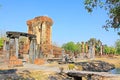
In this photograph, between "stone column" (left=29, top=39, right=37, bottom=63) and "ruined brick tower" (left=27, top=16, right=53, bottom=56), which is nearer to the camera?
"stone column" (left=29, top=39, right=37, bottom=63)

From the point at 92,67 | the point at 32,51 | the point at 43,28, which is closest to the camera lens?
the point at 32,51

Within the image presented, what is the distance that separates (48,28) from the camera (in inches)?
2144

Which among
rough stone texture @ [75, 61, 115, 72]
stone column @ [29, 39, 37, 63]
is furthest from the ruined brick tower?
stone column @ [29, 39, 37, 63]

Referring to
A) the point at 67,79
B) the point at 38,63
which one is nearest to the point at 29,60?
→ the point at 38,63

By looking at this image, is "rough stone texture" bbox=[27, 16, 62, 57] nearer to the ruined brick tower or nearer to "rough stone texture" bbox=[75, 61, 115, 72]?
the ruined brick tower

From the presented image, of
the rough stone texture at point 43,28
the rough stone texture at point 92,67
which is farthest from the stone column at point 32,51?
the rough stone texture at point 43,28

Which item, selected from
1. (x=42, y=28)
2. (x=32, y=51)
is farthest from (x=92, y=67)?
(x=42, y=28)

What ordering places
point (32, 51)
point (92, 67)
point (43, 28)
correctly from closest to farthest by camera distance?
point (32, 51)
point (92, 67)
point (43, 28)

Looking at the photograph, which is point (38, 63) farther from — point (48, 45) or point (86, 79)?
point (48, 45)

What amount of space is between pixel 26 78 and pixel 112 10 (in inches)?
309

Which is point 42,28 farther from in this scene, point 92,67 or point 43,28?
point 92,67

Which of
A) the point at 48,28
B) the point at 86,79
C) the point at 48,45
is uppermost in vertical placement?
the point at 48,28

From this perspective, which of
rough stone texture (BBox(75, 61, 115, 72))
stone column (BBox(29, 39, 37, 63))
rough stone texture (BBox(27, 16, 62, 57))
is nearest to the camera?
rough stone texture (BBox(75, 61, 115, 72))

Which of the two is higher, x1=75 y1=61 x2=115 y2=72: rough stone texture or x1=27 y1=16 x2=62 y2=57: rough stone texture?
x1=27 y1=16 x2=62 y2=57: rough stone texture
